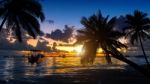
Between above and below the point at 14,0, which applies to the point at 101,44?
below

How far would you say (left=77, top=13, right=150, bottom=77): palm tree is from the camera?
4119 cm

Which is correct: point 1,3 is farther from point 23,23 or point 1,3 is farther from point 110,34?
point 110,34

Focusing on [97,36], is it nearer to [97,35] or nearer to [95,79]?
[97,35]

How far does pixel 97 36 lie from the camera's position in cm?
4156

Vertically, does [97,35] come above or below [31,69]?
above

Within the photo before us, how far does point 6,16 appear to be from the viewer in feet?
120

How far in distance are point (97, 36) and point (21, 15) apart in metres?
10.3

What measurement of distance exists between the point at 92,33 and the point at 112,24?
313 cm

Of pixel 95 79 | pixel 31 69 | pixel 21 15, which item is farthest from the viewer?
pixel 31 69

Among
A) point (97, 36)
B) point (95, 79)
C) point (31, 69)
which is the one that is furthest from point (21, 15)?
point (31, 69)

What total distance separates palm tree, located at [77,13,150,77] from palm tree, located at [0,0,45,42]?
7081 mm

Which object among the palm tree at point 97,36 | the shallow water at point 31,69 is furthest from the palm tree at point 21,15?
the shallow water at point 31,69

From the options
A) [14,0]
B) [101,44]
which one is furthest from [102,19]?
[14,0]

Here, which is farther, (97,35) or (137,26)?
(137,26)
